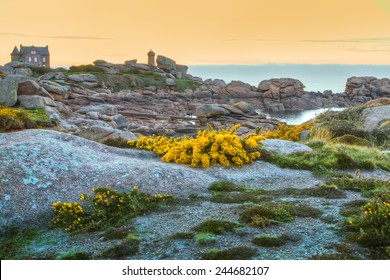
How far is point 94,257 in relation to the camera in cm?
Answer: 599

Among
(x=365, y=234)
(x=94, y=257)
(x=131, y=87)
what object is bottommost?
(x=94, y=257)

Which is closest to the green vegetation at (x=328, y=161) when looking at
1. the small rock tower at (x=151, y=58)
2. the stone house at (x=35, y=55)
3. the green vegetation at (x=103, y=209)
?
the green vegetation at (x=103, y=209)

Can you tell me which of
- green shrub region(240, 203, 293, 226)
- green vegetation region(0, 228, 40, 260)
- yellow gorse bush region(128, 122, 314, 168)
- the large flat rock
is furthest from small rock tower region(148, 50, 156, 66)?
green shrub region(240, 203, 293, 226)

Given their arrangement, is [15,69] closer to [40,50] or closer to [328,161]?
[40,50]

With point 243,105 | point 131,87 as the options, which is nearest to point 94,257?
point 243,105

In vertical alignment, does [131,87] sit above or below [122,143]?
above

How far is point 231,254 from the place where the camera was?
5.67 metres

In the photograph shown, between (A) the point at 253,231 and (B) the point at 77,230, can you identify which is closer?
(A) the point at 253,231

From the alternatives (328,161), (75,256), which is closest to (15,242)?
(75,256)

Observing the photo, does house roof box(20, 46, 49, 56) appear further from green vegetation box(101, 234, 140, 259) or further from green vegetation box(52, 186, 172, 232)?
green vegetation box(101, 234, 140, 259)

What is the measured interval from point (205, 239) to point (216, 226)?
0.56 meters

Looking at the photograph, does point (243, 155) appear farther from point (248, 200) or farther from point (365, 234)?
point (365, 234)
